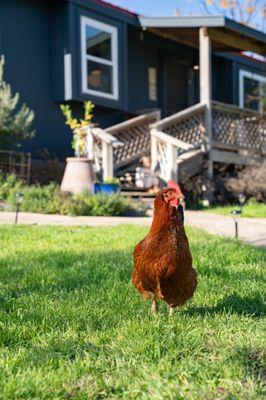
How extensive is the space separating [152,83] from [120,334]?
14.7 meters

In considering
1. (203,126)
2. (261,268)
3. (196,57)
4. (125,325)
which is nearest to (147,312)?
(125,325)

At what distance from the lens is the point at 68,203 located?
871 cm

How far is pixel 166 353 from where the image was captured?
2432 mm

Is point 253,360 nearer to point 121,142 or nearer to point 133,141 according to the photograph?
point 121,142

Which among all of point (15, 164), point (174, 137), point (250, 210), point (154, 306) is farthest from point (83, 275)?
point (174, 137)

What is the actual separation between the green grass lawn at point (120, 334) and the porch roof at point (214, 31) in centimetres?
897

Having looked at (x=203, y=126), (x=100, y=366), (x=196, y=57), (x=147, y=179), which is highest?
(x=196, y=57)

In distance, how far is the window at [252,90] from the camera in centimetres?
1984

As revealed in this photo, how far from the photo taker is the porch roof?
12.2m

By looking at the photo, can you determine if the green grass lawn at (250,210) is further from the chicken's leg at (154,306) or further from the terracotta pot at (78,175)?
the chicken's leg at (154,306)

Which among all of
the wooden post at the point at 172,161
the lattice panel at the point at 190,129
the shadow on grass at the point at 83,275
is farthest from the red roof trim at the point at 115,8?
the shadow on grass at the point at 83,275

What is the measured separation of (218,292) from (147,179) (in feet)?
25.7

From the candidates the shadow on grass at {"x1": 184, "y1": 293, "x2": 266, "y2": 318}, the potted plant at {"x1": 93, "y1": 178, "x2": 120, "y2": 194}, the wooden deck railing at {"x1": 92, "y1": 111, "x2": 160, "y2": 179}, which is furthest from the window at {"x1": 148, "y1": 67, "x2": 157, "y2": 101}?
the shadow on grass at {"x1": 184, "y1": 293, "x2": 266, "y2": 318}

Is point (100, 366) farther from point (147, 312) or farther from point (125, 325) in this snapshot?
point (147, 312)
